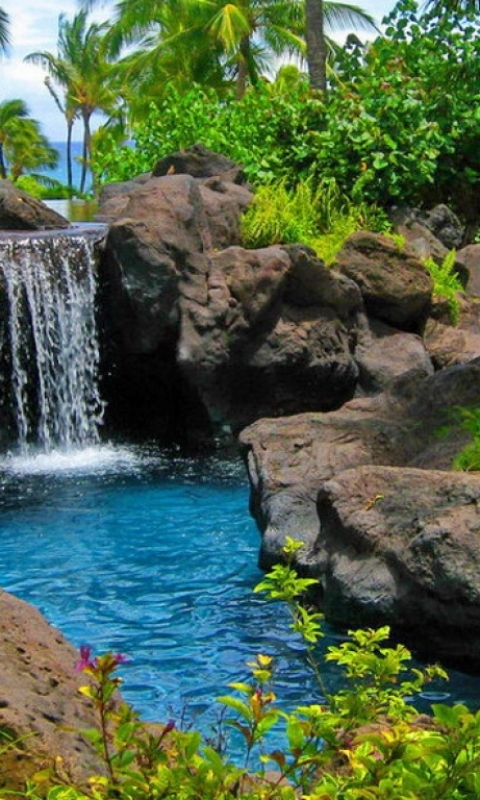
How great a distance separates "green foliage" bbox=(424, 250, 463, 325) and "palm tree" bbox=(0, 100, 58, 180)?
51819 mm

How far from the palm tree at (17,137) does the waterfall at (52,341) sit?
173 ft

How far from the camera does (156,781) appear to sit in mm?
2762

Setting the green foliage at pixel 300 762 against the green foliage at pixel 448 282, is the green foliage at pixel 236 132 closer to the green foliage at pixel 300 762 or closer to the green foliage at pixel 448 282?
the green foliage at pixel 448 282

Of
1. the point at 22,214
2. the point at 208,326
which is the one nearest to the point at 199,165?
the point at 22,214

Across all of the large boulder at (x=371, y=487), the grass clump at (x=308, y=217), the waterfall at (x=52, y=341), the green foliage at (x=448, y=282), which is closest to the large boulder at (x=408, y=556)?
the large boulder at (x=371, y=487)

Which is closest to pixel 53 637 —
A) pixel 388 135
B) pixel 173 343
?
pixel 173 343

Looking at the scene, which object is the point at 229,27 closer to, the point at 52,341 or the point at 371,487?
the point at 52,341

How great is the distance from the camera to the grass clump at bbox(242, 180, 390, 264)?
1433cm

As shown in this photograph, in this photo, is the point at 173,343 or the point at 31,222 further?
the point at 31,222

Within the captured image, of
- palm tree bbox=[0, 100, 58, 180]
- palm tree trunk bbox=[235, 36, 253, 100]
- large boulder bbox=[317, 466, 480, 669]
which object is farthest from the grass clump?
palm tree bbox=[0, 100, 58, 180]

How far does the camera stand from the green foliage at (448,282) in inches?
549

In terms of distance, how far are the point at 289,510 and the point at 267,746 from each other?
2.07 m

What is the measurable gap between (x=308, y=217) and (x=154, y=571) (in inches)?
309

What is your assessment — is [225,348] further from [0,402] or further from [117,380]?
[0,402]
